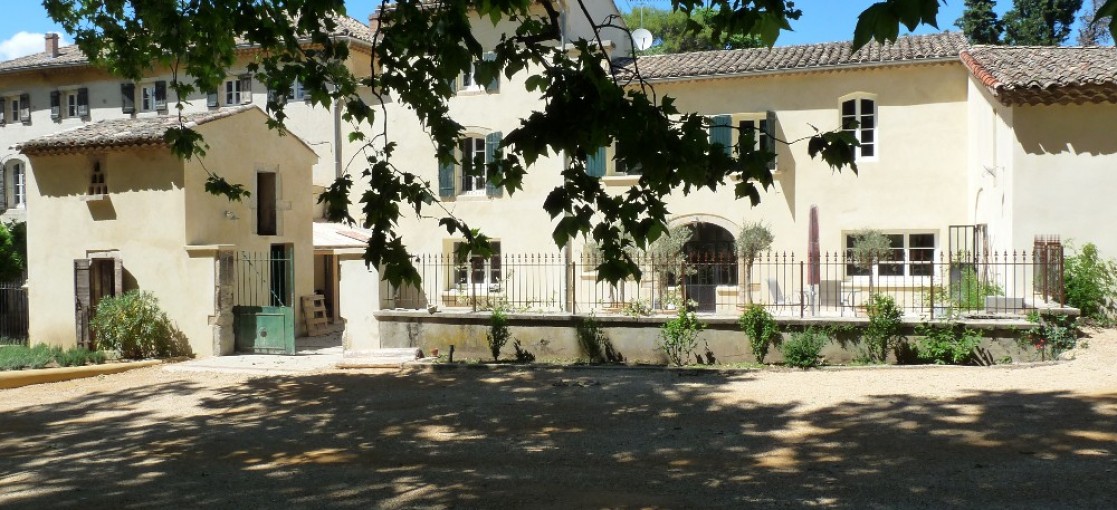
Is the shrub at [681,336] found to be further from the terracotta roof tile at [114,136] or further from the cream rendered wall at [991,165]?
the terracotta roof tile at [114,136]

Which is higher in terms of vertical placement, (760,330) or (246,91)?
(246,91)

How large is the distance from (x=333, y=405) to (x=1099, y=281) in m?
12.2

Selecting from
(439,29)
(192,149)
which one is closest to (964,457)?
(439,29)

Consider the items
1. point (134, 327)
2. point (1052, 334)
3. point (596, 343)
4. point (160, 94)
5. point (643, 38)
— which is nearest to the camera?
point (1052, 334)

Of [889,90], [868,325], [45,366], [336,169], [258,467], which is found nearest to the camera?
[258,467]

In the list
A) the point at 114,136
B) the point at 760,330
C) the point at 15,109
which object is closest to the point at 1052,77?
the point at 760,330

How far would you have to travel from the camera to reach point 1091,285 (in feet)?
49.2

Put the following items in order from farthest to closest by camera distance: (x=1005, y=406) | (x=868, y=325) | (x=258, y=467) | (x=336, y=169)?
(x=336, y=169) → (x=868, y=325) → (x=1005, y=406) → (x=258, y=467)

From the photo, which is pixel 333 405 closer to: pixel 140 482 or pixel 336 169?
pixel 140 482

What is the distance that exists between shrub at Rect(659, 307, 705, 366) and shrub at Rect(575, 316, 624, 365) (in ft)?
2.88

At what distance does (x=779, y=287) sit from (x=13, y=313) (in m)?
16.3

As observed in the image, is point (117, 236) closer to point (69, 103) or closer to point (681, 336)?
point (681, 336)

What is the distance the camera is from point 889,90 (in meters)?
20.4

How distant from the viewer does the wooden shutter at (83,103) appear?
98.2 ft
